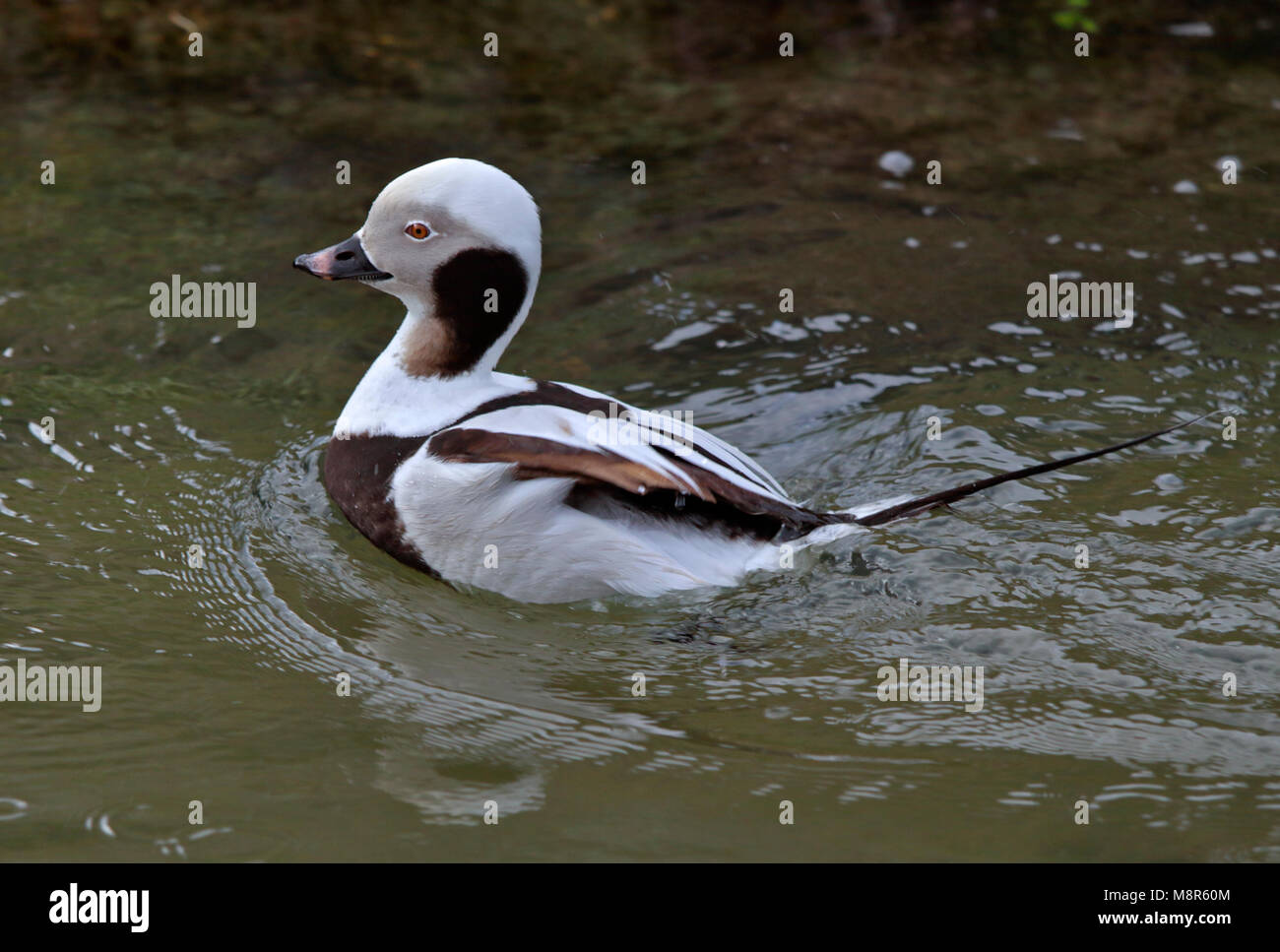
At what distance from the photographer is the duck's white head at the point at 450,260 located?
488cm

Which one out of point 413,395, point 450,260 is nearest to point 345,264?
point 450,260

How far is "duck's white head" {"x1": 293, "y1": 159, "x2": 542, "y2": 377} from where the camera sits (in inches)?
192

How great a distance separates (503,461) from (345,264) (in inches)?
38.5

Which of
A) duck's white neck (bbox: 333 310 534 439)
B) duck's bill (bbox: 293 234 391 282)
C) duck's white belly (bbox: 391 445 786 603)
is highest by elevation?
duck's bill (bbox: 293 234 391 282)

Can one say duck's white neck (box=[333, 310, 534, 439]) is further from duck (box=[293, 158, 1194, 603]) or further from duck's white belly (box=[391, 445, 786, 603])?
duck's white belly (box=[391, 445, 786, 603])

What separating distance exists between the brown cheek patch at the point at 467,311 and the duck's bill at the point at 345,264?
8.7 inches

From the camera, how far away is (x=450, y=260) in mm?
4957

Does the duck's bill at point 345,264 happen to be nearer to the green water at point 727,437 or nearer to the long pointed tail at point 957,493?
the green water at point 727,437

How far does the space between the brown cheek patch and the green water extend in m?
0.74

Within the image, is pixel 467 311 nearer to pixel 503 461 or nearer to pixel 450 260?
pixel 450 260

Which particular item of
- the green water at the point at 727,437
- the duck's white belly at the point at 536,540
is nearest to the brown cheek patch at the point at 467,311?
the duck's white belly at the point at 536,540

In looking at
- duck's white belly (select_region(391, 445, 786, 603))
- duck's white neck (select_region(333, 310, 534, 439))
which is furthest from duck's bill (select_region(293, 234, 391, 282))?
duck's white belly (select_region(391, 445, 786, 603))
